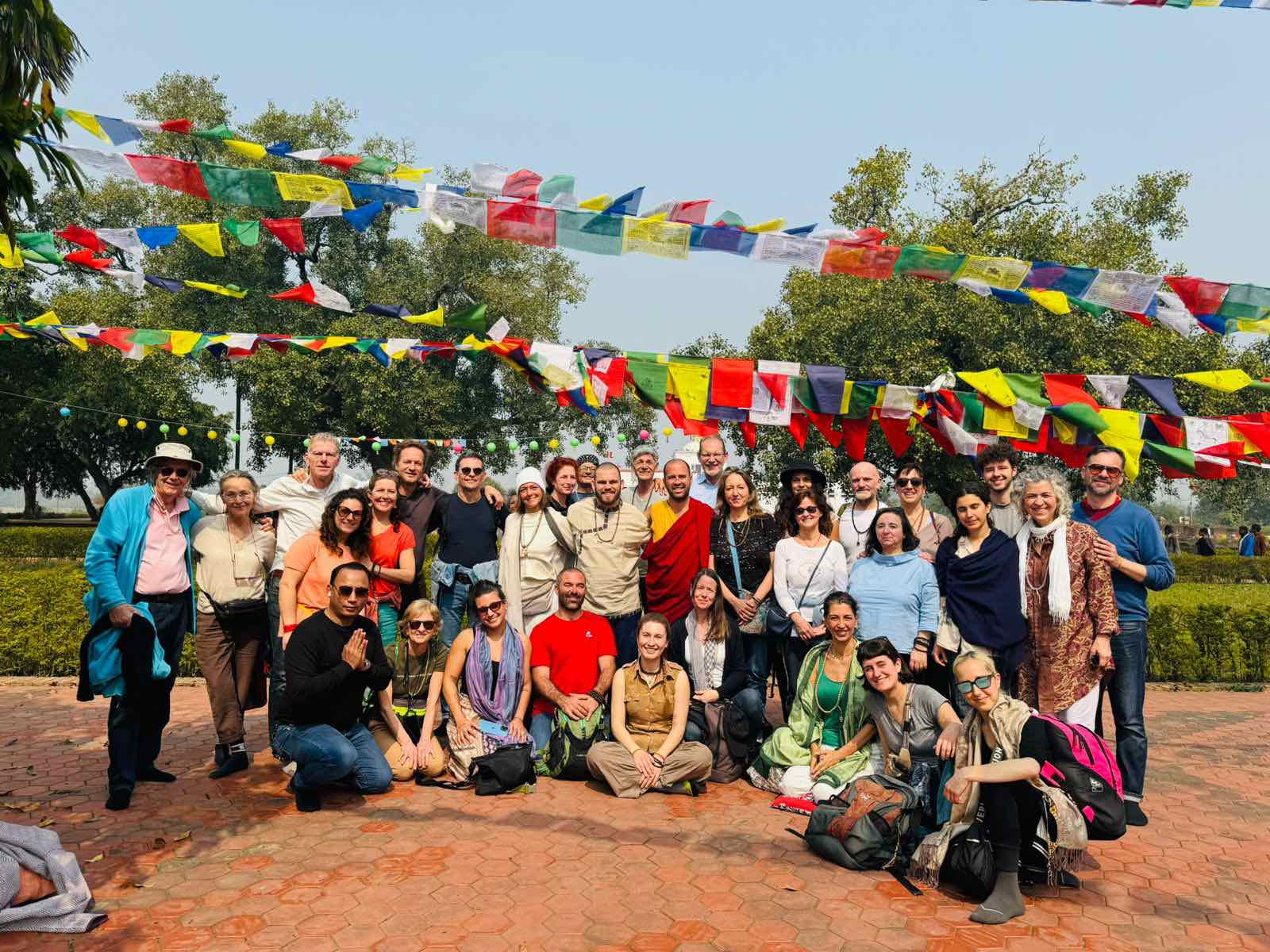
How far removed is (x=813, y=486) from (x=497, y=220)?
2.68 m

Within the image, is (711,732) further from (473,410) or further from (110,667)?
(473,410)

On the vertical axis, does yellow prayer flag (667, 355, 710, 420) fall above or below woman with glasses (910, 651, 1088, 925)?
above

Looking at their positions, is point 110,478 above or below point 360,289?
below

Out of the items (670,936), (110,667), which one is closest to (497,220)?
(110,667)

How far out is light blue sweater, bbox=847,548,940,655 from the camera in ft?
17.0

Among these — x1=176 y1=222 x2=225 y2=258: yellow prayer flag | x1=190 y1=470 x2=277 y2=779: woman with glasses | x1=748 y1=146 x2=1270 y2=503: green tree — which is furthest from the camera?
x1=748 y1=146 x2=1270 y2=503: green tree

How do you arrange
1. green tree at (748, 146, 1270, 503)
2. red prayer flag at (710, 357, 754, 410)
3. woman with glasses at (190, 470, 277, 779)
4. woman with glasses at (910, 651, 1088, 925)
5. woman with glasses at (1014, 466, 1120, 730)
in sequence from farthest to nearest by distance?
green tree at (748, 146, 1270, 503), red prayer flag at (710, 357, 754, 410), woman with glasses at (190, 470, 277, 779), woman with glasses at (1014, 466, 1120, 730), woman with glasses at (910, 651, 1088, 925)

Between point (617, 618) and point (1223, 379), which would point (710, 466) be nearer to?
point (617, 618)

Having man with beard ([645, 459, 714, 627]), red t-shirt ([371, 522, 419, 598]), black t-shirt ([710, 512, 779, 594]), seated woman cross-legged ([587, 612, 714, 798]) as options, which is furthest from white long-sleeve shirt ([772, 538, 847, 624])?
red t-shirt ([371, 522, 419, 598])

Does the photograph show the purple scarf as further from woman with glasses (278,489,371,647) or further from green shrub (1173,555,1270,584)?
green shrub (1173,555,1270,584)

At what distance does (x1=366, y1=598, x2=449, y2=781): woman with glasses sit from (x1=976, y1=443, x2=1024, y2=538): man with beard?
10.7ft

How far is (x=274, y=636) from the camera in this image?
5.62m

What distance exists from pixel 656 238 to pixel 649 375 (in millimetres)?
1367

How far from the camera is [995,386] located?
22.1 feet
